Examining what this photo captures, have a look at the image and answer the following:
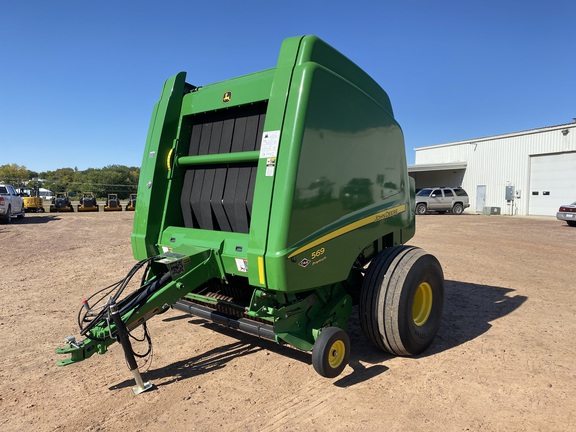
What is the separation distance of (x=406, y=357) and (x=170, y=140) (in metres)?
3.21

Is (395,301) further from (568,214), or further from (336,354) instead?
(568,214)

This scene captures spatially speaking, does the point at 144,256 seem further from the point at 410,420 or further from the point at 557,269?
the point at 557,269

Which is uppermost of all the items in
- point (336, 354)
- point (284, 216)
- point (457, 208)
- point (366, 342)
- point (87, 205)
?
point (457, 208)

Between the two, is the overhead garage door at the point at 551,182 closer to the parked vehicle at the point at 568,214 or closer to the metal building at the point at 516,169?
the metal building at the point at 516,169

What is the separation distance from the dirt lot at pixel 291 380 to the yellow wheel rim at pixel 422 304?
1.08 feet

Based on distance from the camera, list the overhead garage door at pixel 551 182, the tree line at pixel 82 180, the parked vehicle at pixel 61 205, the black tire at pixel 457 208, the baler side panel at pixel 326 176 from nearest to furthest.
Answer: the baler side panel at pixel 326 176, the overhead garage door at pixel 551 182, the parked vehicle at pixel 61 205, the black tire at pixel 457 208, the tree line at pixel 82 180

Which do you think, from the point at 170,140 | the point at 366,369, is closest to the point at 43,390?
the point at 170,140

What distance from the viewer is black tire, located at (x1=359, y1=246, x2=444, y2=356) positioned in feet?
11.6

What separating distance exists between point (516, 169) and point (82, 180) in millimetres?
58112

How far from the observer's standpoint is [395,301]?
3.51m

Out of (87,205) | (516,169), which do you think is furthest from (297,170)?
(516,169)

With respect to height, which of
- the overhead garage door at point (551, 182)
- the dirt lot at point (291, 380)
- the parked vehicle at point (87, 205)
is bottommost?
the dirt lot at point (291, 380)

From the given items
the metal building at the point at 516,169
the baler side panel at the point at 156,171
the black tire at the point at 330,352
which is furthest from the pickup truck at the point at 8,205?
the metal building at the point at 516,169

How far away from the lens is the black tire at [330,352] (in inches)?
117
